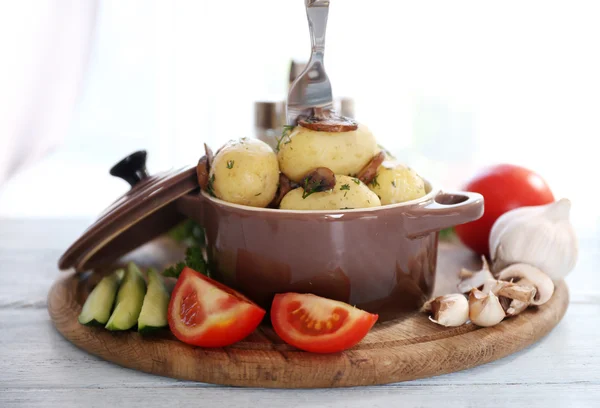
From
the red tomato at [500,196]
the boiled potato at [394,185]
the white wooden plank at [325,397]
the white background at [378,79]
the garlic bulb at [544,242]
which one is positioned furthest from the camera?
the white background at [378,79]

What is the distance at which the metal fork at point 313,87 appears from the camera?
3.97 ft

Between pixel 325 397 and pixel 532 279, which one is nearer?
pixel 325 397

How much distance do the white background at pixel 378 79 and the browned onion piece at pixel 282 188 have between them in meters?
2.35

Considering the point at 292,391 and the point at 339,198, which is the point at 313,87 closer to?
the point at 339,198

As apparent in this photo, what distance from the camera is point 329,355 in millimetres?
994

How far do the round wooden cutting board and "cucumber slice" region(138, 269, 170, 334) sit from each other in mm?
20

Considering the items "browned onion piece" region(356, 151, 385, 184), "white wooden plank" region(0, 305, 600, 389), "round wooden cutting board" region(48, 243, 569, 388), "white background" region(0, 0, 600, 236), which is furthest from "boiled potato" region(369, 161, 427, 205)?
"white background" region(0, 0, 600, 236)

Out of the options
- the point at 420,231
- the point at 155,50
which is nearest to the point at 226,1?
the point at 155,50

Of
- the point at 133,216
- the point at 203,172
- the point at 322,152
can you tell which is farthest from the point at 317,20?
the point at 133,216

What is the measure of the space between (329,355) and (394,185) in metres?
0.35

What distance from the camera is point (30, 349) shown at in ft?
3.59

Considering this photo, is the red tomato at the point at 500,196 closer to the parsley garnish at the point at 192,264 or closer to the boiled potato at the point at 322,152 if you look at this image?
the boiled potato at the point at 322,152

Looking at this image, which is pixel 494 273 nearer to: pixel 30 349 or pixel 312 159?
pixel 312 159

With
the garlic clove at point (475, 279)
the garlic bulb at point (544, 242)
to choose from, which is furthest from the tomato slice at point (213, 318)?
the garlic bulb at point (544, 242)
